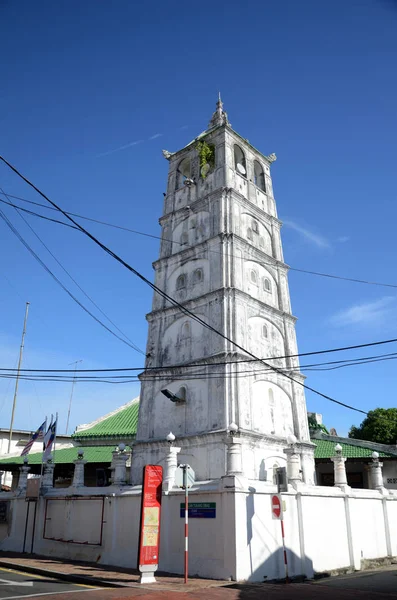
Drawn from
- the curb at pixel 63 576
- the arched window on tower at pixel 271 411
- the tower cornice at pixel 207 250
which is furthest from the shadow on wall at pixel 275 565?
the tower cornice at pixel 207 250

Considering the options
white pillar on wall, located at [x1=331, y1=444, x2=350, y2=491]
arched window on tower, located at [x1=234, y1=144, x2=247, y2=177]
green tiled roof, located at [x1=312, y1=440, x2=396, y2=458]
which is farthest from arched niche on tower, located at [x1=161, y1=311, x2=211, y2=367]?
arched window on tower, located at [x1=234, y1=144, x2=247, y2=177]

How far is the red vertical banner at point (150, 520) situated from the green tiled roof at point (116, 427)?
19.8 metres

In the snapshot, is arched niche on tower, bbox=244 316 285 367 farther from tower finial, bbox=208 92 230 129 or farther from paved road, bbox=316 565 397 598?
tower finial, bbox=208 92 230 129

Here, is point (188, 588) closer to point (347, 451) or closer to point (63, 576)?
point (63, 576)

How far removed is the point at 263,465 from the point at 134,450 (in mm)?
7265

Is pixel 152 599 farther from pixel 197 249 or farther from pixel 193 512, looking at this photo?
pixel 197 249

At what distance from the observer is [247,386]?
23812 mm

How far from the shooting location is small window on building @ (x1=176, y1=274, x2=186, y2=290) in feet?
95.5

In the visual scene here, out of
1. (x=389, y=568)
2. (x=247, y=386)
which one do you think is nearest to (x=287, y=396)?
(x=247, y=386)

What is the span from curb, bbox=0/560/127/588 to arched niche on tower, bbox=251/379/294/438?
1138 cm

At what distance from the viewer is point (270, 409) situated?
25.1 m

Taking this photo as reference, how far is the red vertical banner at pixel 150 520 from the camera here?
13344 millimetres

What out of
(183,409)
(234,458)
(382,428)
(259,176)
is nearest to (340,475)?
(234,458)

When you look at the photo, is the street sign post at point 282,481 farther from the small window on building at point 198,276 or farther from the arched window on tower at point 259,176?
the arched window on tower at point 259,176
